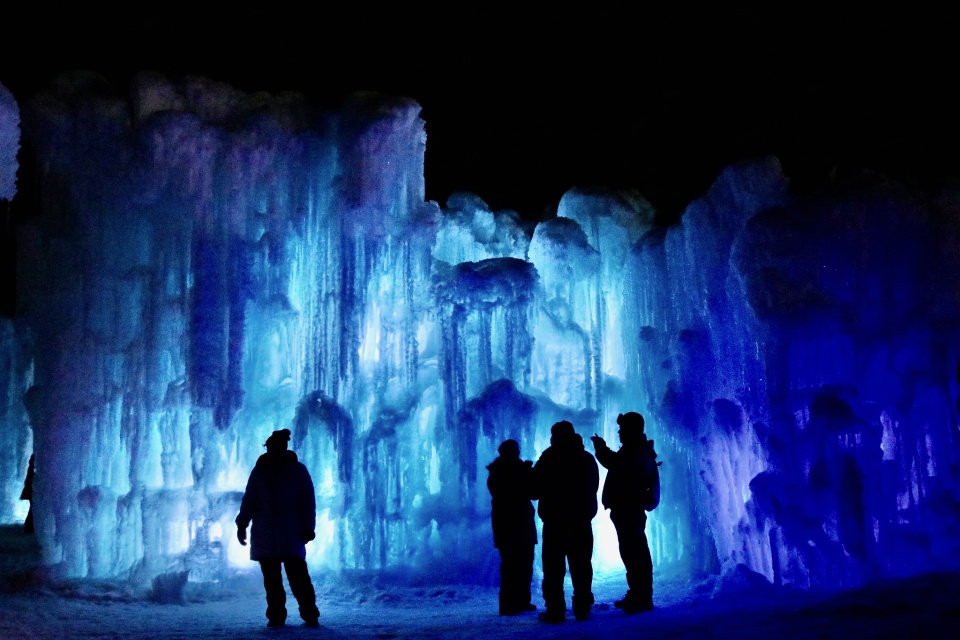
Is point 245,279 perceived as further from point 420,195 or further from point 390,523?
point 390,523

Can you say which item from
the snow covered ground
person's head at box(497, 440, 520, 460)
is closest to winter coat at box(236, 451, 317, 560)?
the snow covered ground

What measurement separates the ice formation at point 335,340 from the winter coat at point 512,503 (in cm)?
303

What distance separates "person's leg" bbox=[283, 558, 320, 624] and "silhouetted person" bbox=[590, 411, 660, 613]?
2402 millimetres

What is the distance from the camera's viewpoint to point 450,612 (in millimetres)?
9539

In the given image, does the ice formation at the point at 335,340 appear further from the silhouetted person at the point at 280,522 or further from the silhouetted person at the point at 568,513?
the silhouetted person at the point at 280,522

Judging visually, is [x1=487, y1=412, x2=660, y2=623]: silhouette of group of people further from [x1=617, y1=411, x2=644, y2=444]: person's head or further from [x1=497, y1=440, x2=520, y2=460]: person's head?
[x1=497, y1=440, x2=520, y2=460]: person's head

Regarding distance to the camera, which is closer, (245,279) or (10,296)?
(245,279)

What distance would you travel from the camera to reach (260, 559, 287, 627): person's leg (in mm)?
7832

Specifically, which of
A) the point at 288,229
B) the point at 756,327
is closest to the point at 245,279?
the point at 288,229

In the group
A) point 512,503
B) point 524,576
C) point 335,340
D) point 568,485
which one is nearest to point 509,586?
point 524,576

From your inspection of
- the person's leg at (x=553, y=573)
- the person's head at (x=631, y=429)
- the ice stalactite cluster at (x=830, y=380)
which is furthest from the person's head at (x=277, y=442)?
the ice stalactite cluster at (x=830, y=380)

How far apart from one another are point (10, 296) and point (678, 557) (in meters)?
15.6

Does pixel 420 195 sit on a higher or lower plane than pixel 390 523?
higher

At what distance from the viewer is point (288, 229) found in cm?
1292
